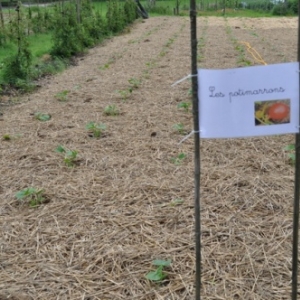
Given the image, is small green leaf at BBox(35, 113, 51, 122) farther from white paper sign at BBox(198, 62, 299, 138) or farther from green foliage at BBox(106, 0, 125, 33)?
green foliage at BBox(106, 0, 125, 33)

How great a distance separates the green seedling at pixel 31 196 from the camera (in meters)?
3.54

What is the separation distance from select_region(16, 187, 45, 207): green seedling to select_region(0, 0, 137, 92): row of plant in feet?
15.4

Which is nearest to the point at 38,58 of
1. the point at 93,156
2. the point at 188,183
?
the point at 93,156

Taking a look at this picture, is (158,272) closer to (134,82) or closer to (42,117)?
(42,117)

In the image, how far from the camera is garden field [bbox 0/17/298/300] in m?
2.62

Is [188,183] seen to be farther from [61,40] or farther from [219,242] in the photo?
[61,40]

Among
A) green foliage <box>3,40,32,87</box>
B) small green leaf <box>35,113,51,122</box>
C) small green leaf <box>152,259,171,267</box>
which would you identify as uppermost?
Answer: green foliage <box>3,40,32,87</box>

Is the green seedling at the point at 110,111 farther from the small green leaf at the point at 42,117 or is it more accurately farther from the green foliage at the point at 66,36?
the green foliage at the point at 66,36

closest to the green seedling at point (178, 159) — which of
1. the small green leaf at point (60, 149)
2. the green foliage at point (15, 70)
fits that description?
the small green leaf at point (60, 149)

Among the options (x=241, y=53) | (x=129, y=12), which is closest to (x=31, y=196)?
(x=241, y=53)

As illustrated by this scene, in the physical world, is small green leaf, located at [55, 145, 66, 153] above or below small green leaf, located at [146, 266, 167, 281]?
above

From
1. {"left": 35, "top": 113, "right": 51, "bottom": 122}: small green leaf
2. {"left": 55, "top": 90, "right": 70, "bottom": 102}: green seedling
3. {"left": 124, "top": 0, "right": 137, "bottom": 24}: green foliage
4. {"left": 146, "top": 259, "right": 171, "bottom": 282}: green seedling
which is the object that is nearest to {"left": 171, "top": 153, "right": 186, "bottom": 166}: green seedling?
{"left": 146, "top": 259, "right": 171, "bottom": 282}: green seedling

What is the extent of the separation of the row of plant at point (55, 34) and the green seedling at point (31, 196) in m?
4.70

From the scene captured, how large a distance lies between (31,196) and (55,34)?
9140 mm
